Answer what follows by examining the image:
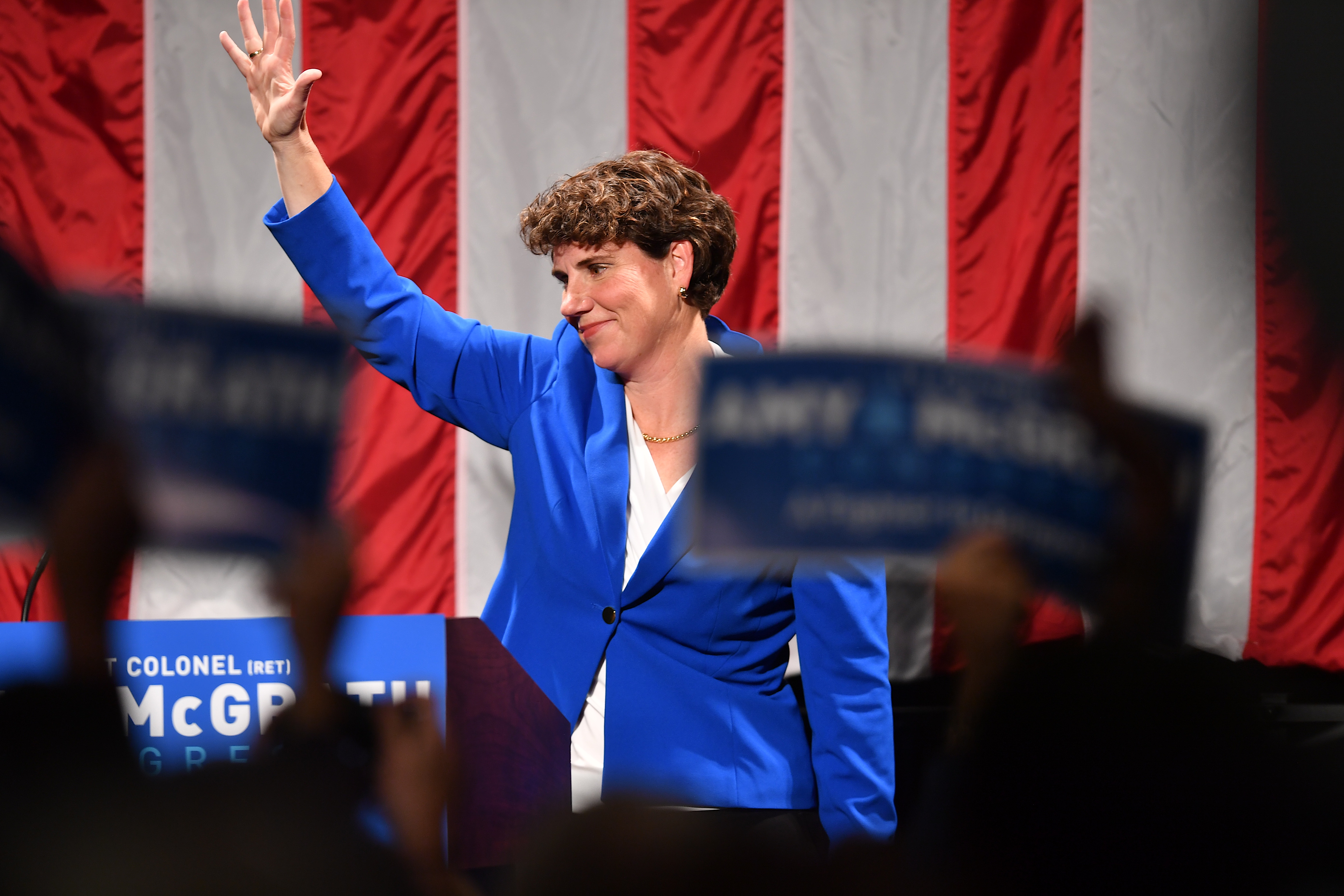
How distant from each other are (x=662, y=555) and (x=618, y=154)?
146cm

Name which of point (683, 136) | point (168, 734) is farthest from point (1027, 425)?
point (683, 136)

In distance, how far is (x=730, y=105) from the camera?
85.1 inches

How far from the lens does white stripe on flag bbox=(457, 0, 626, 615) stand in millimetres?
2125

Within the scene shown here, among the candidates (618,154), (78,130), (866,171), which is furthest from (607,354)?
(78,130)

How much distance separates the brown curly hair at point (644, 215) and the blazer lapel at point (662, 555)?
0.24 meters

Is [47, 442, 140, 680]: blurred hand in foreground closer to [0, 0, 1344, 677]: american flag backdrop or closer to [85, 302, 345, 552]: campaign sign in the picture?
[85, 302, 345, 552]: campaign sign

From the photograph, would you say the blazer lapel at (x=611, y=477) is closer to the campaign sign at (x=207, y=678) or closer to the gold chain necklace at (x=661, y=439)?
the gold chain necklace at (x=661, y=439)

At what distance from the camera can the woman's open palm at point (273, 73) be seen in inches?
30.3

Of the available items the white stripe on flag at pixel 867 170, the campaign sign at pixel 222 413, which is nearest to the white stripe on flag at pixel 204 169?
the white stripe on flag at pixel 867 170

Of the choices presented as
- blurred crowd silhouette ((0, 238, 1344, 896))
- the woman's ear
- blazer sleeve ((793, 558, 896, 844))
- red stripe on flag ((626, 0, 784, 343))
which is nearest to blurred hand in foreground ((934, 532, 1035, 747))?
blurred crowd silhouette ((0, 238, 1344, 896))

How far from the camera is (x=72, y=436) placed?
499 millimetres

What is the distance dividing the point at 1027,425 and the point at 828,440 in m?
0.13

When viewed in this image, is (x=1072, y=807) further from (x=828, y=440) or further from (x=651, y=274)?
(x=651, y=274)

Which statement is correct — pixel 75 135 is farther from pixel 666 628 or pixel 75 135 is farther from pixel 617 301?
pixel 666 628
